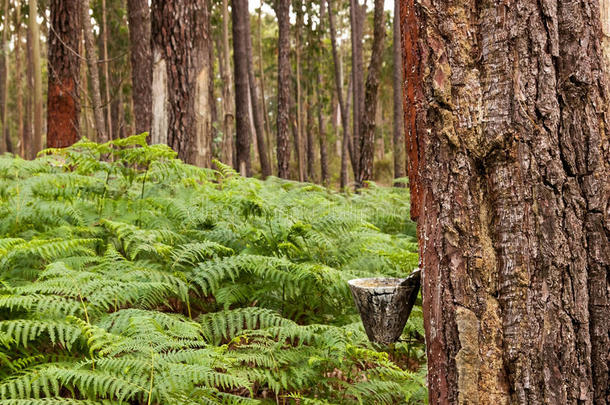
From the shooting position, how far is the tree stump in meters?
1.77

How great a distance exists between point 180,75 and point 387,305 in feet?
16.6

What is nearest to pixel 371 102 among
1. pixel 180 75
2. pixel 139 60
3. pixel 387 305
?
pixel 180 75

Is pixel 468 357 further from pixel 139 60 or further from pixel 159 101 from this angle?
pixel 139 60

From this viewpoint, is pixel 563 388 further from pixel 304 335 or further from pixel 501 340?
pixel 304 335

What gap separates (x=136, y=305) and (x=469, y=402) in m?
2.19

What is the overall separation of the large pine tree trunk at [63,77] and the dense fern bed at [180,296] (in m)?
2.93

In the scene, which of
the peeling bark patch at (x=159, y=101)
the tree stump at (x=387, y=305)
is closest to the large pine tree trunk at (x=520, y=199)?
the tree stump at (x=387, y=305)

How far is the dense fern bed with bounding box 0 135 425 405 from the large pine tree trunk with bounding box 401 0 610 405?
107 cm

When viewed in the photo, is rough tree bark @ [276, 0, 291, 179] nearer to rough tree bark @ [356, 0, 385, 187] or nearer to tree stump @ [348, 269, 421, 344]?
rough tree bark @ [356, 0, 385, 187]

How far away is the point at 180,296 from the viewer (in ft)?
10.8

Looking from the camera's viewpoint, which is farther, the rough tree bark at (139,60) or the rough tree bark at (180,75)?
the rough tree bark at (139,60)

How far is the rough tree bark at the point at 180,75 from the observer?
6.04m

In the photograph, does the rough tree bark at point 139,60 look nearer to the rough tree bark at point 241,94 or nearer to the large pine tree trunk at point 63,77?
the rough tree bark at point 241,94

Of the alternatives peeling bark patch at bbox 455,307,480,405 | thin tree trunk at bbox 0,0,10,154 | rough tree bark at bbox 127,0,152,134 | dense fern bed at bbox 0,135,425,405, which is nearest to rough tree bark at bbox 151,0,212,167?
dense fern bed at bbox 0,135,425,405
